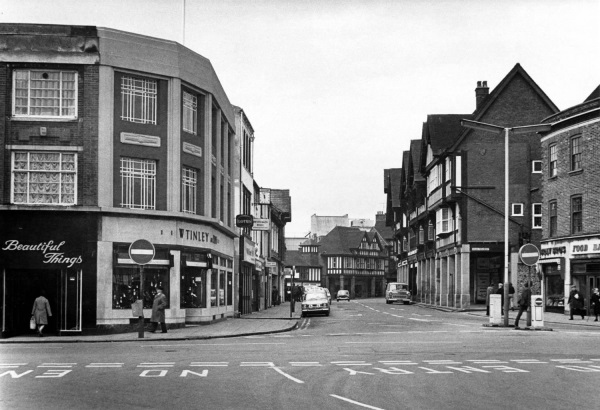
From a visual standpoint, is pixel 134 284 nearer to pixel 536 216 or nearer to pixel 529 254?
pixel 529 254

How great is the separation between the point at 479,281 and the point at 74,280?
3514 cm

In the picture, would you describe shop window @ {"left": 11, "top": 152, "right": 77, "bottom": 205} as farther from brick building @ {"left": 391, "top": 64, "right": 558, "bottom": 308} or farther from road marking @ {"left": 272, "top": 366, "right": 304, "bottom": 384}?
brick building @ {"left": 391, "top": 64, "right": 558, "bottom": 308}

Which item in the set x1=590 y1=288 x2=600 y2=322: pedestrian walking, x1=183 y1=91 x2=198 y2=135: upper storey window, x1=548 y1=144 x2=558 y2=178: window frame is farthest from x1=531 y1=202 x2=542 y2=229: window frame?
x1=183 y1=91 x2=198 y2=135: upper storey window

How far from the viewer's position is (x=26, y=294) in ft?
100

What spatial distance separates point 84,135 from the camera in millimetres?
30625

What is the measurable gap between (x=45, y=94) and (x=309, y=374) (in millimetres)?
19360

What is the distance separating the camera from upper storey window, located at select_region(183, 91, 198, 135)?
3453 centimetres

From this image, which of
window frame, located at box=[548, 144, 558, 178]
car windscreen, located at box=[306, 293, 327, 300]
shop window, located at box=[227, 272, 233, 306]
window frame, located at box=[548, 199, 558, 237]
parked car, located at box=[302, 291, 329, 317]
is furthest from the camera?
car windscreen, located at box=[306, 293, 327, 300]

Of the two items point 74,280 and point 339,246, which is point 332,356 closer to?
point 74,280

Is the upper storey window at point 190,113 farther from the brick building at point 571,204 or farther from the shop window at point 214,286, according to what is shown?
the brick building at point 571,204

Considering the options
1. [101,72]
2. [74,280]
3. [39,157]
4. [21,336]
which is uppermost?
[101,72]

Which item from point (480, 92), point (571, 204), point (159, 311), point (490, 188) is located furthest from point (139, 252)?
point (480, 92)

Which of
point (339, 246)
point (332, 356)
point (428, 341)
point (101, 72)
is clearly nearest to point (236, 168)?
point (101, 72)

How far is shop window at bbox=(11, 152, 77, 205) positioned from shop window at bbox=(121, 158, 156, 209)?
1.97 m
